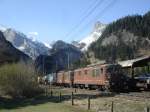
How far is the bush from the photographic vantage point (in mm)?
46781

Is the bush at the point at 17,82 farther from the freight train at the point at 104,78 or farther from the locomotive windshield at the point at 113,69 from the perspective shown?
the locomotive windshield at the point at 113,69

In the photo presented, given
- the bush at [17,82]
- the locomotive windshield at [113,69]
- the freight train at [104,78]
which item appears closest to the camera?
the freight train at [104,78]

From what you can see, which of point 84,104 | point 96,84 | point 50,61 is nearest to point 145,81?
point 96,84

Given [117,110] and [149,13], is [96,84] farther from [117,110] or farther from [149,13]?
[149,13]

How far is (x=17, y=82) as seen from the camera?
47.2m

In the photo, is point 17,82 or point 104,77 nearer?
point 104,77

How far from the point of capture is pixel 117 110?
25031mm

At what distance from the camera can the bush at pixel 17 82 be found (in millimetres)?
46781

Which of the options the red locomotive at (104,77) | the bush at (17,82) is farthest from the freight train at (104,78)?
the bush at (17,82)

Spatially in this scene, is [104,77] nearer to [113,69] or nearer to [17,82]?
[113,69]

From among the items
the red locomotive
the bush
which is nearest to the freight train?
the red locomotive

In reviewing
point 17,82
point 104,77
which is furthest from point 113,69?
point 17,82

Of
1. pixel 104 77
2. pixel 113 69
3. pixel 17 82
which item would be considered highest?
pixel 113 69

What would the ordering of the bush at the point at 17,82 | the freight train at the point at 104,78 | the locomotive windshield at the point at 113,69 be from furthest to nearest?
1. the bush at the point at 17,82
2. the locomotive windshield at the point at 113,69
3. the freight train at the point at 104,78
